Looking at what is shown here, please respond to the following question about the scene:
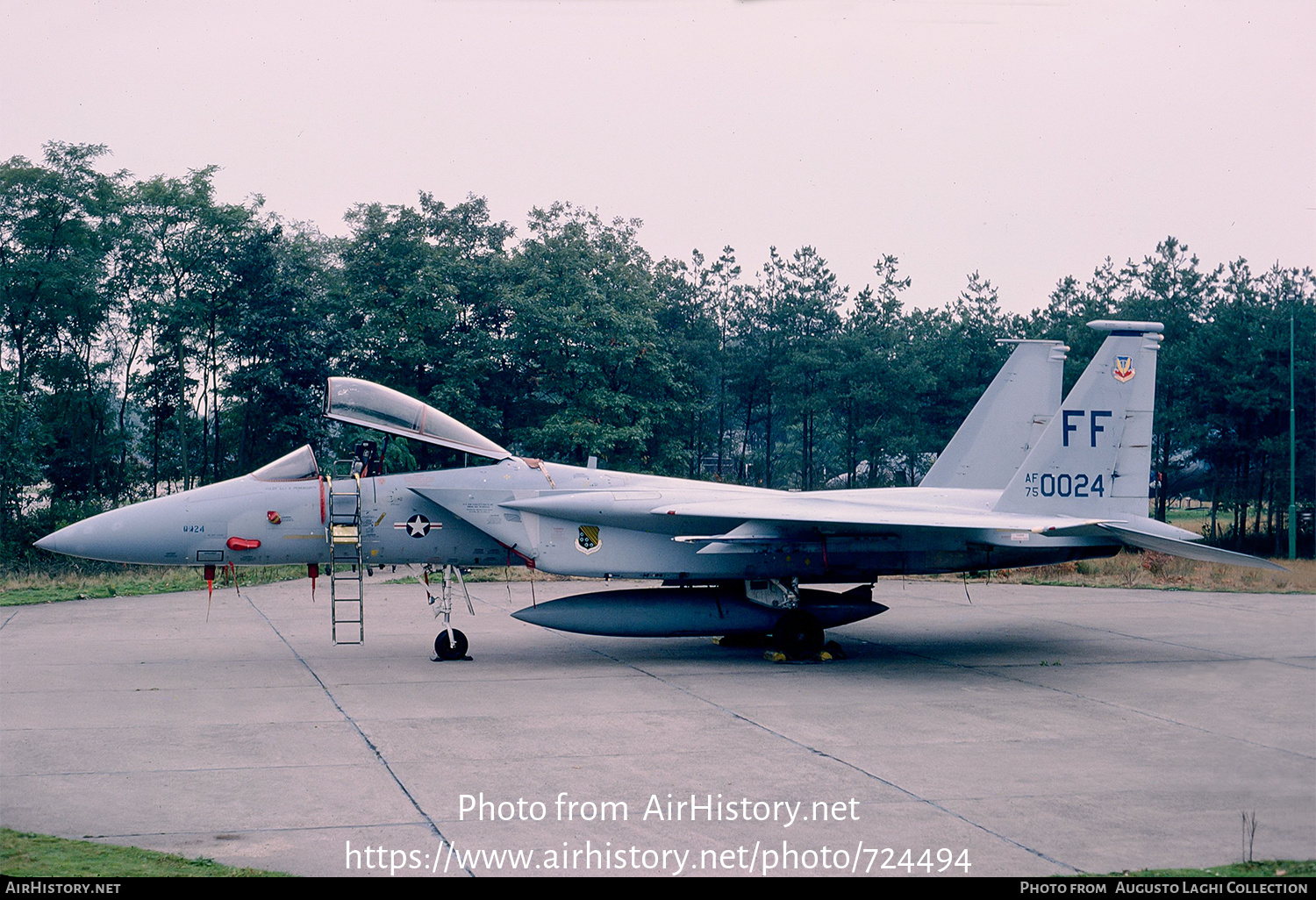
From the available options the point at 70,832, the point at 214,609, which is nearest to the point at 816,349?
the point at 214,609

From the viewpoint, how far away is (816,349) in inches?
1464

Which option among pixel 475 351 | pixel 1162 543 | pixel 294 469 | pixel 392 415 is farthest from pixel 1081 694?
pixel 475 351

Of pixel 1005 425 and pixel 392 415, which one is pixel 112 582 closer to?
pixel 392 415

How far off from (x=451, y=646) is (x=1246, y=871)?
844 cm

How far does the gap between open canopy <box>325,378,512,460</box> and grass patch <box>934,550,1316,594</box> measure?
1210 cm

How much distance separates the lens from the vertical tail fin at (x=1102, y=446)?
41.7 feet

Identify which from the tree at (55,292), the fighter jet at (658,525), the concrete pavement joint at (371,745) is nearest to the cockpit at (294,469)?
the fighter jet at (658,525)

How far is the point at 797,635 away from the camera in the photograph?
39.8 feet

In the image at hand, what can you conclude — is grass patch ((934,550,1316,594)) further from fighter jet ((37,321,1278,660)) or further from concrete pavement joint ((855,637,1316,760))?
concrete pavement joint ((855,637,1316,760))

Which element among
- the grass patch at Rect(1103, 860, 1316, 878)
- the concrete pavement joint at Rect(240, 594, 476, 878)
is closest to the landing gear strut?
the concrete pavement joint at Rect(240, 594, 476, 878)

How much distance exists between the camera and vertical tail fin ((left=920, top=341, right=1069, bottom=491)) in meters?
15.1

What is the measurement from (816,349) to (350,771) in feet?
104

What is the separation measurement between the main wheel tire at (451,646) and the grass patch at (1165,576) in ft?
39.5
